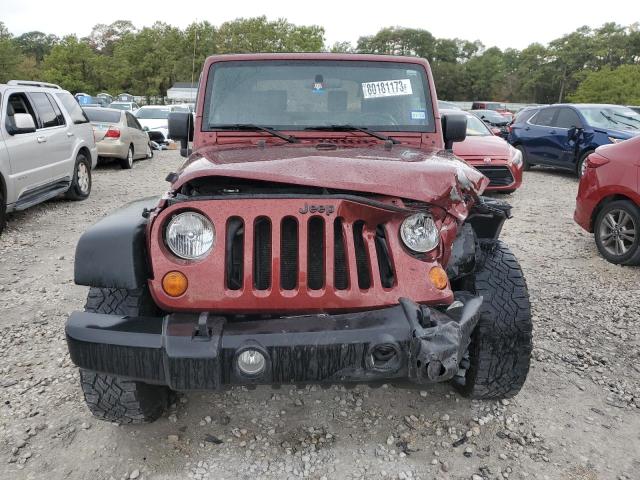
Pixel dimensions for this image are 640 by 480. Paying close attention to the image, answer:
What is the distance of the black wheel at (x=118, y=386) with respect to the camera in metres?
2.32

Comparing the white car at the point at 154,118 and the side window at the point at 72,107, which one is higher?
the side window at the point at 72,107

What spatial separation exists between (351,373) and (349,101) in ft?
6.73

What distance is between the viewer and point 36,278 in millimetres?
4836

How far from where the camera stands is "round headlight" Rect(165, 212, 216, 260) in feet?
7.07

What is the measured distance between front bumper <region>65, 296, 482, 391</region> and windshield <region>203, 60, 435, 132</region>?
5.64ft

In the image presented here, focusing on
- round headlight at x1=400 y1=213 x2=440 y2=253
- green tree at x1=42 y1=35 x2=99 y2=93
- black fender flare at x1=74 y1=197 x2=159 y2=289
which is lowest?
black fender flare at x1=74 y1=197 x2=159 y2=289

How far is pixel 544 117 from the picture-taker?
462 inches

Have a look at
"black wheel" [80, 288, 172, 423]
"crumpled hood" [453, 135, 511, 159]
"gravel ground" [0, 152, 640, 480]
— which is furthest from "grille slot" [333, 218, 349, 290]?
"crumpled hood" [453, 135, 511, 159]

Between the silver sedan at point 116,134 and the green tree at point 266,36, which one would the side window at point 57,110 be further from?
the green tree at point 266,36

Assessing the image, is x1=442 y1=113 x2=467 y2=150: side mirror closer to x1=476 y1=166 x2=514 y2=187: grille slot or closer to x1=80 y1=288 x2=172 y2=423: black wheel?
x1=80 y1=288 x2=172 y2=423: black wheel

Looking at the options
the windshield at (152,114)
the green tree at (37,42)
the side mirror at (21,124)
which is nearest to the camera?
the side mirror at (21,124)

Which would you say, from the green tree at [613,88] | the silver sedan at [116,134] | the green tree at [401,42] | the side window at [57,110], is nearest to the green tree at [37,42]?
the green tree at [401,42]

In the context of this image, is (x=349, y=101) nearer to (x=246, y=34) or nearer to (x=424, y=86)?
(x=424, y=86)

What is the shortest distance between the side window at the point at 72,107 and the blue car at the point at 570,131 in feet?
29.3
